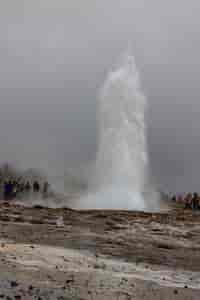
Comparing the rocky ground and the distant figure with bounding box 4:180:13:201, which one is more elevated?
the distant figure with bounding box 4:180:13:201

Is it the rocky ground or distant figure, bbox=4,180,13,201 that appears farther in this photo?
distant figure, bbox=4,180,13,201

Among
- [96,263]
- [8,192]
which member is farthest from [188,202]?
[96,263]

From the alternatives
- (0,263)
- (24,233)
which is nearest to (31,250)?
(0,263)

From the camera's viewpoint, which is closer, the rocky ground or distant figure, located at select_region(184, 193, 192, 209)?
the rocky ground

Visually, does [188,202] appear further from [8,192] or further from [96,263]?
[96,263]

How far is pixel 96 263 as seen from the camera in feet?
46.7

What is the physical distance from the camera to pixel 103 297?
9984 mm

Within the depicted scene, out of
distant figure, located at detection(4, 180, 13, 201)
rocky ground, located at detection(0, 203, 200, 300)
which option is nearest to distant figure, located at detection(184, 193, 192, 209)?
distant figure, located at detection(4, 180, 13, 201)

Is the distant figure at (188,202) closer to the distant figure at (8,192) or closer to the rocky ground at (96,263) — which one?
the distant figure at (8,192)

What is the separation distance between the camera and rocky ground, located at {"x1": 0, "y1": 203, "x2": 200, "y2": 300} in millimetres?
10461

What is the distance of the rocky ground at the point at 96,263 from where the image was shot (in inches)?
412

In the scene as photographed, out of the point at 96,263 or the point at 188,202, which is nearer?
the point at 96,263

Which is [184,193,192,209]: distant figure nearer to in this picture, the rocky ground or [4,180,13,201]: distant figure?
[4,180,13,201]: distant figure

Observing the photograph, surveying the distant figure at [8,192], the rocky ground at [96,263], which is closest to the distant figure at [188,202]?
the distant figure at [8,192]
